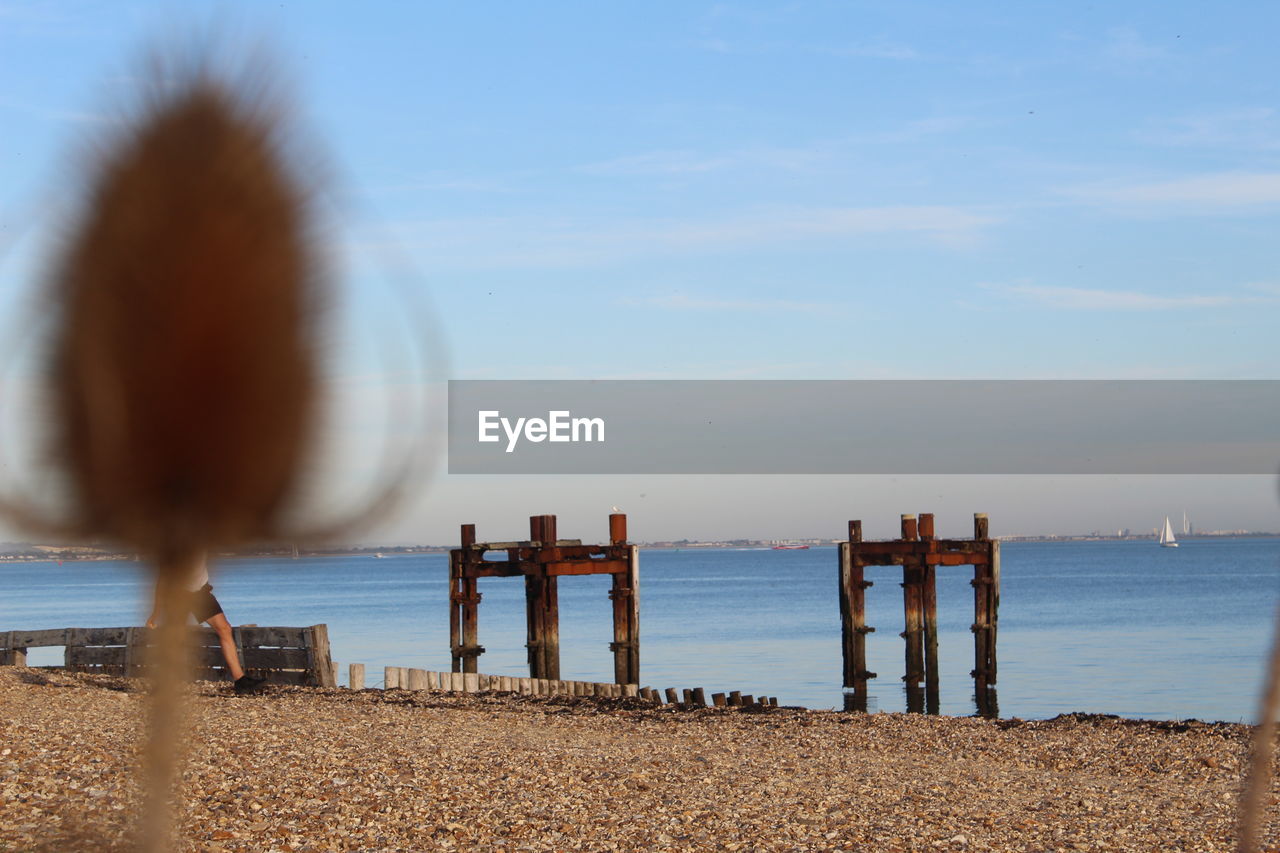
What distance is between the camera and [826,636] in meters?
61.5

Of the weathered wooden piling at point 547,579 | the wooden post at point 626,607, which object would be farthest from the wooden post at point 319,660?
the wooden post at point 626,607

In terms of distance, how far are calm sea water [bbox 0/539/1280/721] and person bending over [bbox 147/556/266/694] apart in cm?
6

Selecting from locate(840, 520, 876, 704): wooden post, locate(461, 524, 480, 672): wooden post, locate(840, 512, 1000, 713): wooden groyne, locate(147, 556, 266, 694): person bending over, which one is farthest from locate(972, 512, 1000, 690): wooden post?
locate(147, 556, 266, 694): person bending over

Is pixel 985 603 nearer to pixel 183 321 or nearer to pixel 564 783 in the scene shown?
pixel 564 783

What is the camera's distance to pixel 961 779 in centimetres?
1400

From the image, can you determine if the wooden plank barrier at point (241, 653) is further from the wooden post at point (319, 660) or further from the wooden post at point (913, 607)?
the wooden post at point (913, 607)

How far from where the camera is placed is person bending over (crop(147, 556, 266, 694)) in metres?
2.36

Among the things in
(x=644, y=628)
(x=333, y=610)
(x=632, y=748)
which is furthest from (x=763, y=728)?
(x=333, y=610)

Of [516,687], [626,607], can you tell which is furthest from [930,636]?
[516,687]

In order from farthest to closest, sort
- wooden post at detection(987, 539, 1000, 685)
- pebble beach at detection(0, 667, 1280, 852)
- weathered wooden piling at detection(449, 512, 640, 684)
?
1. wooden post at detection(987, 539, 1000, 685)
2. weathered wooden piling at detection(449, 512, 640, 684)
3. pebble beach at detection(0, 667, 1280, 852)

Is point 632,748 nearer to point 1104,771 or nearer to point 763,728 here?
point 763,728

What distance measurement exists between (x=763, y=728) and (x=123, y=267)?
1698 cm

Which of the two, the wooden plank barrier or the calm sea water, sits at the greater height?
the wooden plank barrier

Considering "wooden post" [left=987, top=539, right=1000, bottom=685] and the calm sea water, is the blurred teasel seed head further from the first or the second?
"wooden post" [left=987, top=539, right=1000, bottom=685]
